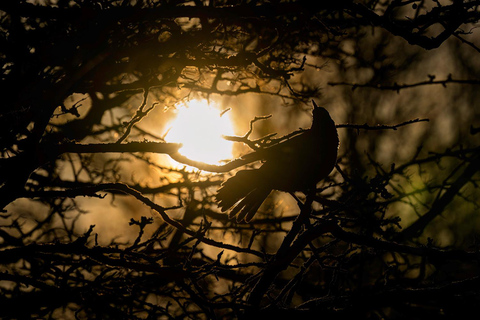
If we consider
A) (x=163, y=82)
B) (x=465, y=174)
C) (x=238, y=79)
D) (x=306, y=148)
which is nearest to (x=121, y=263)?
(x=163, y=82)

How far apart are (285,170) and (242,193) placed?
54 cm

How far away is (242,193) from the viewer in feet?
11.2

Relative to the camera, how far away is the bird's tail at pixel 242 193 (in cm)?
334

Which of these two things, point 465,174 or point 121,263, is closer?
point 121,263

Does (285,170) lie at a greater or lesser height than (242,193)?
greater

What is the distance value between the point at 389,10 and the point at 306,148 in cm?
147

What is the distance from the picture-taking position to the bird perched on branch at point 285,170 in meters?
3.41

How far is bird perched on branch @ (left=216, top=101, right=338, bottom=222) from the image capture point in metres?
3.41

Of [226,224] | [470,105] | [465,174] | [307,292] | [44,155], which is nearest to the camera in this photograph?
[44,155]

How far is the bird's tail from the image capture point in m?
3.34

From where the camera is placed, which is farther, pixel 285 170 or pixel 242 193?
pixel 285 170

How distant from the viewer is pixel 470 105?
9859 millimetres

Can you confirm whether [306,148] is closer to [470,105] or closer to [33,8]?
[33,8]

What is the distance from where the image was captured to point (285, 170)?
12.1 ft
